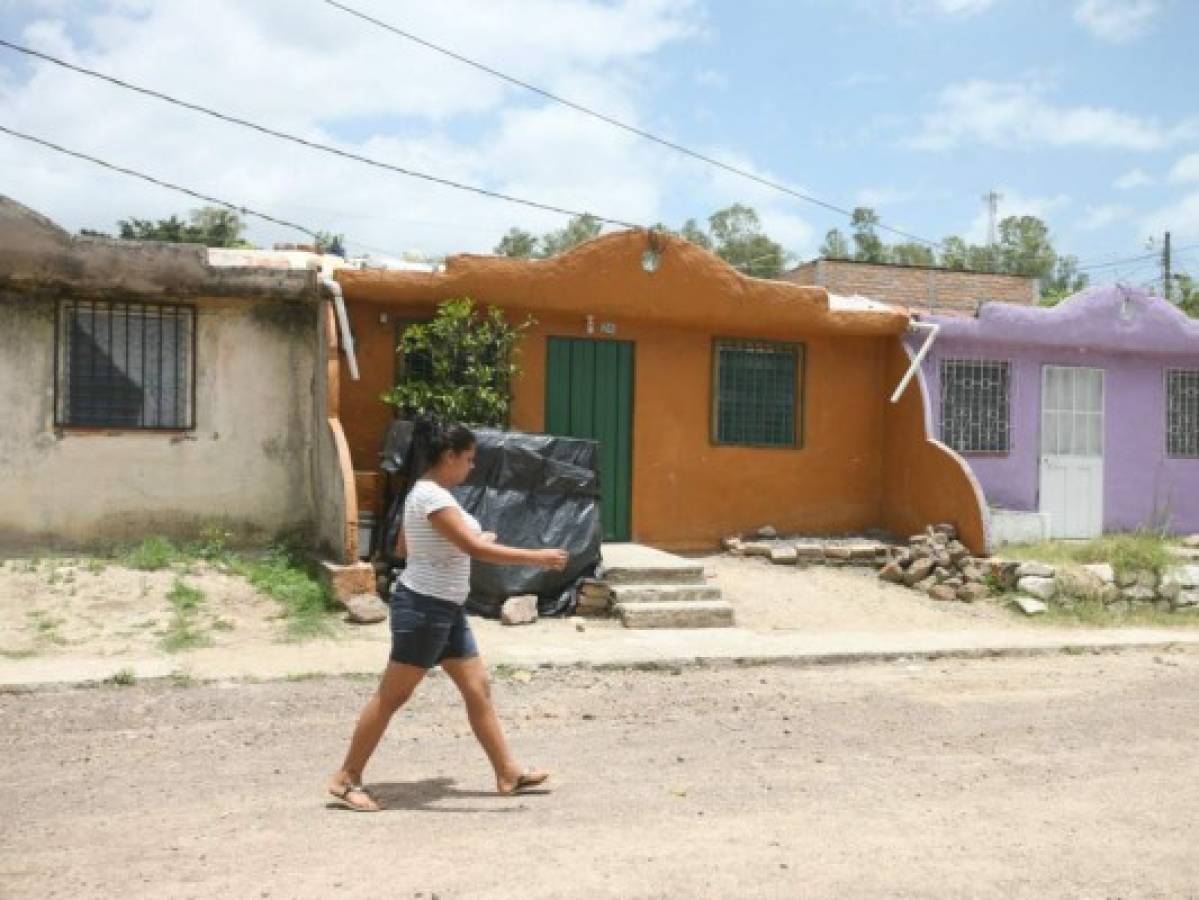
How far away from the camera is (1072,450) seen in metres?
14.1

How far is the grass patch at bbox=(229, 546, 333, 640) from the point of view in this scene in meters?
9.04

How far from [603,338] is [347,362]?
277 cm

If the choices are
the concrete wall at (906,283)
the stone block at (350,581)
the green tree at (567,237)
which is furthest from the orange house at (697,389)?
the green tree at (567,237)

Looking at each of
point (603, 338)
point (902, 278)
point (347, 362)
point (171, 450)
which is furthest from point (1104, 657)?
point (902, 278)

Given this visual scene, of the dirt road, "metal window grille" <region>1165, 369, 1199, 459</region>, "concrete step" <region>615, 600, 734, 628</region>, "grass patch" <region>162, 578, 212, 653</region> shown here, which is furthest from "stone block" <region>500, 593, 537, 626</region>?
"metal window grille" <region>1165, 369, 1199, 459</region>

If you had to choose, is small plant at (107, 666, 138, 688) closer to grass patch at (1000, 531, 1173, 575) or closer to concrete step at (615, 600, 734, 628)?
concrete step at (615, 600, 734, 628)

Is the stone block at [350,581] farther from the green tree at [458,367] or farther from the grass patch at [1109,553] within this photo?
the grass patch at [1109,553]

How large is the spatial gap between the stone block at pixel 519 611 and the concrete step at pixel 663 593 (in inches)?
30.6

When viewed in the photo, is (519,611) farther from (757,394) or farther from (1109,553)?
(1109,553)

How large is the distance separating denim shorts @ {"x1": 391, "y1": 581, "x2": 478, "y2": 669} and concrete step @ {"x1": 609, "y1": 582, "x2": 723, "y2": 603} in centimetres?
515

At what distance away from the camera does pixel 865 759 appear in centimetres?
594

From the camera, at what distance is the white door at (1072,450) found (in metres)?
13.9

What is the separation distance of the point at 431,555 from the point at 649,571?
564cm

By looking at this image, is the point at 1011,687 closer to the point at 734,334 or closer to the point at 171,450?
the point at 734,334
